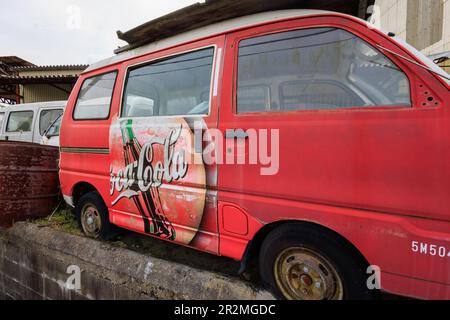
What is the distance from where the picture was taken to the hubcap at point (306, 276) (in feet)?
5.67

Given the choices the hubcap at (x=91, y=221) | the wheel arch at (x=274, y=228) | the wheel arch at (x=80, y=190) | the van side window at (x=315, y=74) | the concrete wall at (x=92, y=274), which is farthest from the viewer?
the wheel arch at (x=80, y=190)

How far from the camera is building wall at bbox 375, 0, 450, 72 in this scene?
7537mm

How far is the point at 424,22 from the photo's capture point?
841 centimetres

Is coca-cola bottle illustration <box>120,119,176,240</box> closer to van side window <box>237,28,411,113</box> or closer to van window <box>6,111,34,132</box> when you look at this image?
van side window <box>237,28,411,113</box>

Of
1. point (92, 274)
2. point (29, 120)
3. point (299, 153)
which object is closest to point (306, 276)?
point (299, 153)

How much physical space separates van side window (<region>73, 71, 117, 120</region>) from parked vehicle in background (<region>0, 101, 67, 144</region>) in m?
3.60

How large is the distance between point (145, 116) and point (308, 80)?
1.60 m

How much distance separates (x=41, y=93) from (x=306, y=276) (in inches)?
661

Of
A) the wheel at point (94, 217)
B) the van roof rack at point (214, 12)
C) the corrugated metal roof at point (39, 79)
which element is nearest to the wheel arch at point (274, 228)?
the van roof rack at point (214, 12)

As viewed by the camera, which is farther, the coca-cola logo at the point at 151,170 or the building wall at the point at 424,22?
the building wall at the point at 424,22

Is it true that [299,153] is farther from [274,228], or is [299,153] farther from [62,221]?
[62,221]

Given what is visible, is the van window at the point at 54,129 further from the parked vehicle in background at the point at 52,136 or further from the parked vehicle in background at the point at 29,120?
the parked vehicle in background at the point at 29,120

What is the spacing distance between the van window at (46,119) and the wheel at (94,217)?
4158 millimetres
